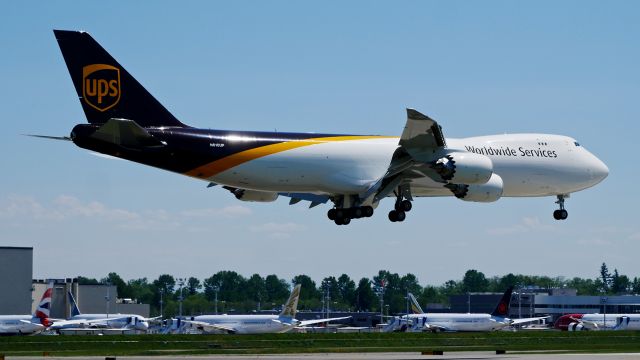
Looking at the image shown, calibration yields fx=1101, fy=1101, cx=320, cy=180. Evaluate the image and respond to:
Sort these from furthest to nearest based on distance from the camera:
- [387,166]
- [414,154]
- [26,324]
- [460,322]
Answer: [460,322] → [26,324] → [387,166] → [414,154]

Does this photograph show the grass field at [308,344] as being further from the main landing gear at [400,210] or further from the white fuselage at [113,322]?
the white fuselage at [113,322]

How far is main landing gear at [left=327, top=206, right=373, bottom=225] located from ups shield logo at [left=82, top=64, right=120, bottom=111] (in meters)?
12.1

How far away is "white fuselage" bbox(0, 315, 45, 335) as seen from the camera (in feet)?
310

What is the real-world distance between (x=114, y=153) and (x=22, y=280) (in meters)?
71.5

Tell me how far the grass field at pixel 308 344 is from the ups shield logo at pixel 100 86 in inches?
533

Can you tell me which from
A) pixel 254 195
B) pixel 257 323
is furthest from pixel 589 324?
pixel 254 195

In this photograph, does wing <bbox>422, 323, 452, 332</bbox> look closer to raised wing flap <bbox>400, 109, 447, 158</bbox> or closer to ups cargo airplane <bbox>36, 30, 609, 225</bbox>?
ups cargo airplane <bbox>36, 30, 609, 225</bbox>

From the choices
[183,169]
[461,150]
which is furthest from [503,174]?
Answer: [183,169]

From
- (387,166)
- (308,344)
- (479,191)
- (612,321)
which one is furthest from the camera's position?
(612,321)

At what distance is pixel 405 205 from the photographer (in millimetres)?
54656

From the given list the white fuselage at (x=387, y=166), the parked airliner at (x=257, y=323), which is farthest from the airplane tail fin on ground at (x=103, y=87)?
the parked airliner at (x=257, y=323)

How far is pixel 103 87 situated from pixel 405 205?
15.8m

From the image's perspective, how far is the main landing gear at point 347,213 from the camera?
54.2 metres

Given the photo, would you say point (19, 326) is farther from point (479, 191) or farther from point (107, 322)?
point (479, 191)
